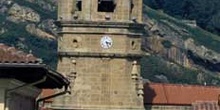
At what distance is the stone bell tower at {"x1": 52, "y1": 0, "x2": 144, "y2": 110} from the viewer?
70.8 meters

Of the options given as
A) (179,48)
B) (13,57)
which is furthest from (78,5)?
(179,48)

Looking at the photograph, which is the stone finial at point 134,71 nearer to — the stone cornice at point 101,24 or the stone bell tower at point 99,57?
the stone bell tower at point 99,57

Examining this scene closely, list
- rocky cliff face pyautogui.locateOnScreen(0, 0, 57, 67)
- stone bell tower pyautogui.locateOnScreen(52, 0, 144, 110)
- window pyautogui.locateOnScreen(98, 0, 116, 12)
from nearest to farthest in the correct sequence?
stone bell tower pyautogui.locateOnScreen(52, 0, 144, 110), window pyautogui.locateOnScreen(98, 0, 116, 12), rocky cliff face pyautogui.locateOnScreen(0, 0, 57, 67)

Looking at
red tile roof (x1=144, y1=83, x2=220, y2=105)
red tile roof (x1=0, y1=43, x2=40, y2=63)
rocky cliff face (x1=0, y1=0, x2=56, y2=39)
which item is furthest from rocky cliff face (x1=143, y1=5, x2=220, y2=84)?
red tile roof (x1=0, y1=43, x2=40, y2=63)

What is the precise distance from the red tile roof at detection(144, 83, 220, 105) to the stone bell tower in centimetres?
1149

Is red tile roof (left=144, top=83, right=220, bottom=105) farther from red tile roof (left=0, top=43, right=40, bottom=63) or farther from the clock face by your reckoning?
red tile roof (left=0, top=43, right=40, bottom=63)

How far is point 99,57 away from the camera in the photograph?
70875 mm

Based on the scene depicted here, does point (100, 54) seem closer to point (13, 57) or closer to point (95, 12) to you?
point (95, 12)

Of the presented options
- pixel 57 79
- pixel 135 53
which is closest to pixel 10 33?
pixel 135 53

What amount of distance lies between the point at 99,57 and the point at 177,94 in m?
16.1

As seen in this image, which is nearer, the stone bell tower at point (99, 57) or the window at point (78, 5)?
the stone bell tower at point (99, 57)

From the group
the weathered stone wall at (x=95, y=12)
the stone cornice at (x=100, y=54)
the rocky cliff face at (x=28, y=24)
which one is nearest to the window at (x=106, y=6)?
the weathered stone wall at (x=95, y=12)

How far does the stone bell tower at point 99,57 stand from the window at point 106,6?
303 mm

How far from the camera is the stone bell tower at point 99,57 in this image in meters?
70.8
